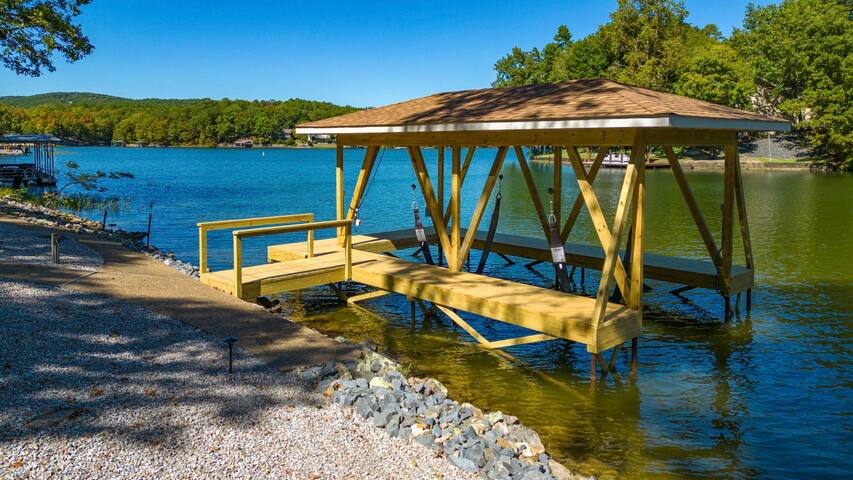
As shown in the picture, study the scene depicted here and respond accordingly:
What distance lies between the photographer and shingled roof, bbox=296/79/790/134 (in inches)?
338

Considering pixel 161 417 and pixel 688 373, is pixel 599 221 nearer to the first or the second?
pixel 688 373

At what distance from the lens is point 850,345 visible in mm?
10828

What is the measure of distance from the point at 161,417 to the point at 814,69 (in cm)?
6447

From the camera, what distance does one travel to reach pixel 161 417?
6133 millimetres

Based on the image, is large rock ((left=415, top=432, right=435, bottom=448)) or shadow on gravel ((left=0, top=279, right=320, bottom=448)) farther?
large rock ((left=415, top=432, right=435, bottom=448))

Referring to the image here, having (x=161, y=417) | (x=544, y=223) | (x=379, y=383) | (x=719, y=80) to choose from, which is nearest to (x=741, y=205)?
(x=544, y=223)

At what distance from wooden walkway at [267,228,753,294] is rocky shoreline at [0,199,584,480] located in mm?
6717

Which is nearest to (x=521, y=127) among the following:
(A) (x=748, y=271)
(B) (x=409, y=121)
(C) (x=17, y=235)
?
(B) (x=409, y=121)

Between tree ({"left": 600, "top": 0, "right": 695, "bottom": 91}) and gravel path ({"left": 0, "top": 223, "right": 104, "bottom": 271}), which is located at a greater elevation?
tree ({"left": 600, "top": 0, "right": 695, "bottom": 91})

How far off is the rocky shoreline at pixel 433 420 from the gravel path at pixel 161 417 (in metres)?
0.16

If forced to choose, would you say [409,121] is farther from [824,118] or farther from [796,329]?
[824,118]

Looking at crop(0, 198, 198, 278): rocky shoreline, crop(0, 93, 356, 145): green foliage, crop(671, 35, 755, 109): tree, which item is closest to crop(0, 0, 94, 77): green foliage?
crop(0, 198, 198, 278): rocky shoreline

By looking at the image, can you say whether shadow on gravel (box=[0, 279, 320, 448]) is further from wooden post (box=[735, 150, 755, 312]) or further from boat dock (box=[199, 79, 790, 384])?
wooden post (box=[735, 150, 755, 312])

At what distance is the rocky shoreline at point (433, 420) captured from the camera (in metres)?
5.95
